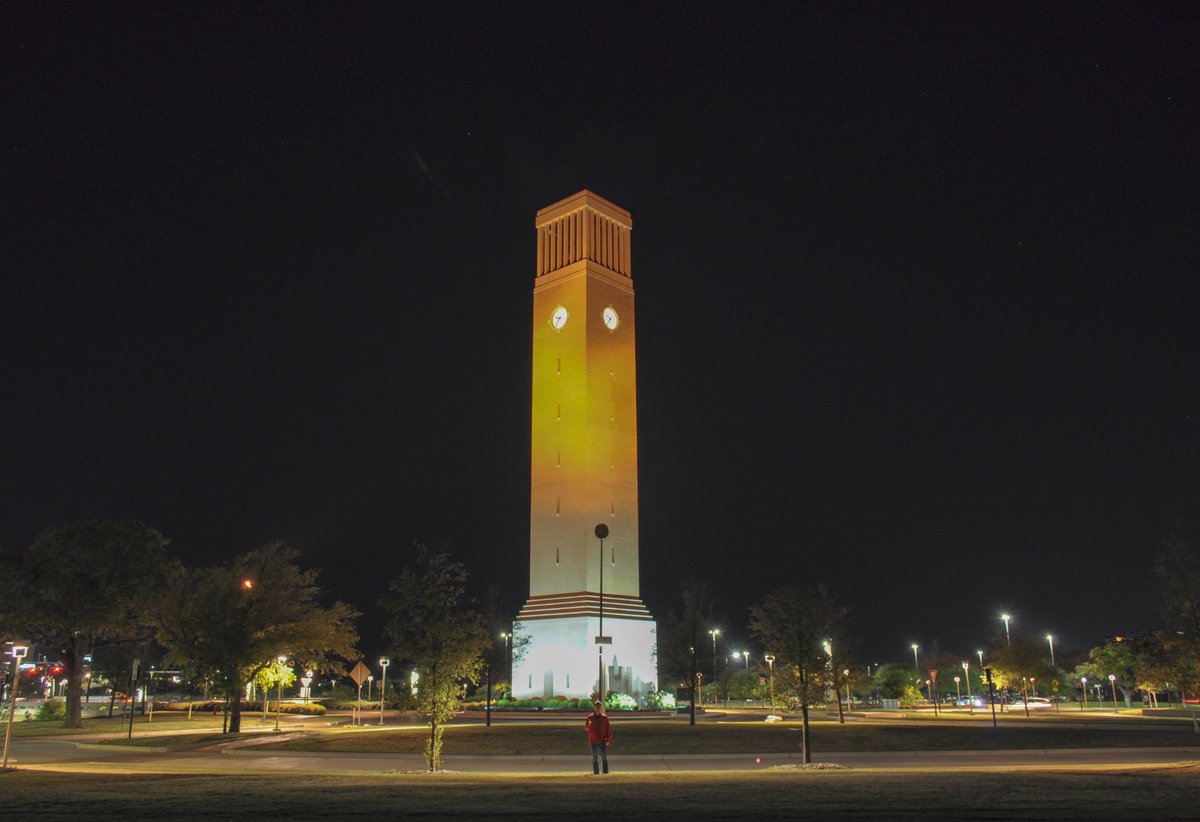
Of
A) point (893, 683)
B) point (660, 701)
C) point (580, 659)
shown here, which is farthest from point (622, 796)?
point (893, 683)

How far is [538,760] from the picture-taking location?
1227 inches

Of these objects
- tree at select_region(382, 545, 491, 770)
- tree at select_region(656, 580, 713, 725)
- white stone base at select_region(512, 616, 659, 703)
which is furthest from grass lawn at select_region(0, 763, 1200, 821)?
white stone base at select_region(512, 616, 659, 703)

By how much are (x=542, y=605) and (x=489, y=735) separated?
28823mm

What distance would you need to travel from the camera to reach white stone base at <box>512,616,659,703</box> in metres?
62.9

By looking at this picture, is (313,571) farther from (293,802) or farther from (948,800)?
(948,800)

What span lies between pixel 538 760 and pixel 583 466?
37.8m

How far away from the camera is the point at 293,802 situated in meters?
14.7

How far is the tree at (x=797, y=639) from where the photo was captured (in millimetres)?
30797

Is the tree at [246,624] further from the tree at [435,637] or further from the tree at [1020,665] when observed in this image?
the tree at [1020,665]

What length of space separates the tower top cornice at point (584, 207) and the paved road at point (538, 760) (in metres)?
49.2

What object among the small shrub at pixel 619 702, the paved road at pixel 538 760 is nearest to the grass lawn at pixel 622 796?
the paved road at pixel 538 760

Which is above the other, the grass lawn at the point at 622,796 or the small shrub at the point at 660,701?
the grass lawn at the point at 622,796

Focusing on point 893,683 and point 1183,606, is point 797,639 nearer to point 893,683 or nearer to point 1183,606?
point 1183,606

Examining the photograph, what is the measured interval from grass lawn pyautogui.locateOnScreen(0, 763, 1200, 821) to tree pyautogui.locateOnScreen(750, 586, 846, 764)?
10.4 metres
